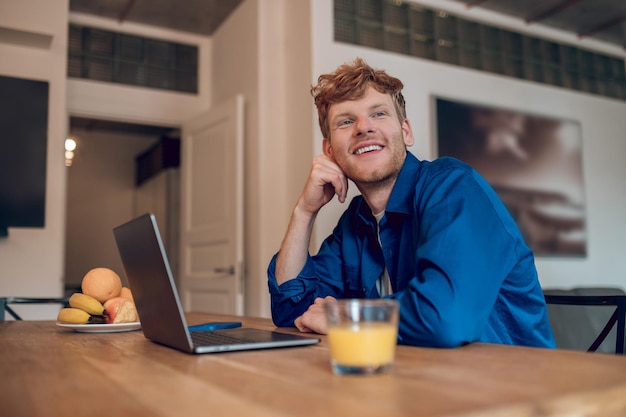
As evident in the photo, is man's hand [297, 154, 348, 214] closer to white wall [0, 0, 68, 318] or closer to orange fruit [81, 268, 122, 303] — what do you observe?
orange fruit [81, 268, 122, 303]

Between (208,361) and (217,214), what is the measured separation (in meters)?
3.37

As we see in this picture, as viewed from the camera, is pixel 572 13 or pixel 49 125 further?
pixel 572 13

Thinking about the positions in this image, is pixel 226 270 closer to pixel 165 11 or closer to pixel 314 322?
A: pixel 165 11

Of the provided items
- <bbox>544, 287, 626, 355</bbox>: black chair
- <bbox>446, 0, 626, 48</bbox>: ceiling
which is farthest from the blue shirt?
<bbox>446, 0, 626, 48</bbox>: ceiling

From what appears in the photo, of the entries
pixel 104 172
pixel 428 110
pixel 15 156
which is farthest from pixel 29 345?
pixel 104 172

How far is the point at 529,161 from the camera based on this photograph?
177 inches

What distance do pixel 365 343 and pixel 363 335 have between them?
1cm

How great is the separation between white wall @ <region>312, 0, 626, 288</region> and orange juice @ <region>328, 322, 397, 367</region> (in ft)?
9.07

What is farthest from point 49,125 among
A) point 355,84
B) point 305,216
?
point 355,84

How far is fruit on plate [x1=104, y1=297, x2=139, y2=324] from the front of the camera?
53.9 inches

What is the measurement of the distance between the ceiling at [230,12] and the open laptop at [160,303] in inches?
137

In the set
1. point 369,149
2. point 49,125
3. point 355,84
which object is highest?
point 49,125

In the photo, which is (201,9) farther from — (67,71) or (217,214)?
(217,214)

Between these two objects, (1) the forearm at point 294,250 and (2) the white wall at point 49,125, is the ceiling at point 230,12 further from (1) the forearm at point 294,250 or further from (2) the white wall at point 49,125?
(1) the forearm at point 294,250
